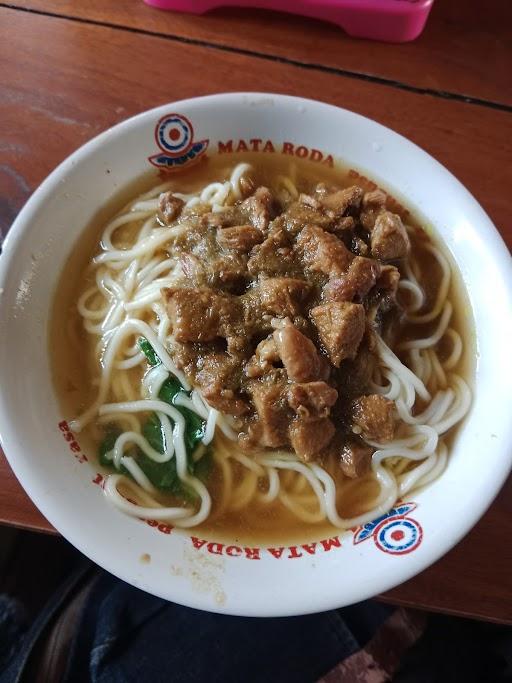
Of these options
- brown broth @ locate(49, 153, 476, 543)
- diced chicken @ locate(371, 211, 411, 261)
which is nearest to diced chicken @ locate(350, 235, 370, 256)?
diced chicken @ locate(371, 211, 411, 261)

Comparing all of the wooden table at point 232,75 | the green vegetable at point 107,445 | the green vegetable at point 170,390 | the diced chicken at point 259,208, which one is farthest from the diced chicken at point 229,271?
the wooden table at point 232,75

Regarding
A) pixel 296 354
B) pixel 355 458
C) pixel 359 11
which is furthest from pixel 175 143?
pixel 355 458

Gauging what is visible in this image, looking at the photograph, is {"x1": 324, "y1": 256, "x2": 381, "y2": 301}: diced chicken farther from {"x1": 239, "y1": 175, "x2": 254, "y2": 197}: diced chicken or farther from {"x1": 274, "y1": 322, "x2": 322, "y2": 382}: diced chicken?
{"x1": 239, "y1": 175, "x2": 254, "y2": 197}: diced chicken

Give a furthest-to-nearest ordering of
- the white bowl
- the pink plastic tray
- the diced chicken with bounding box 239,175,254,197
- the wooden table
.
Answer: the pink plastic tray, the wooden table, the diced chicken with bounding box 239,175,254,197, the white bowl

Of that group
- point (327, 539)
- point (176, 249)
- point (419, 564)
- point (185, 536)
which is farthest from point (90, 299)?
point (419, 564)

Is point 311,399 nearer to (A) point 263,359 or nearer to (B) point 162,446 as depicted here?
(A) point 263,359

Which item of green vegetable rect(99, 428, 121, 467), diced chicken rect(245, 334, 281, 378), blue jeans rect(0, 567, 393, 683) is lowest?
blue jeans rect(0, 567, 393, 683)

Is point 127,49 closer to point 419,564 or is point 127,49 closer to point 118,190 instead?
point 118,190
